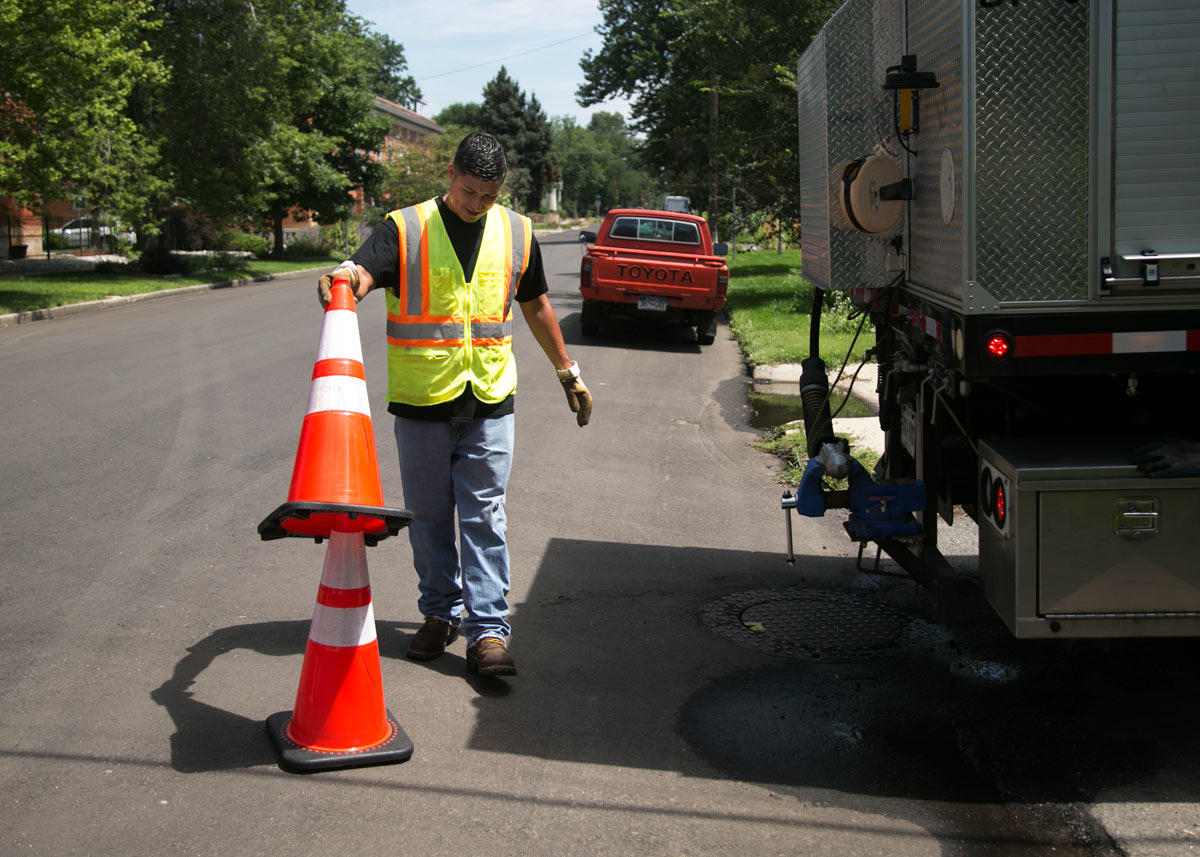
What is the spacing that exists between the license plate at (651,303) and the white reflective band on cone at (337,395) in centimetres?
1332

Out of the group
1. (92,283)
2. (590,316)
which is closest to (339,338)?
(590,316)

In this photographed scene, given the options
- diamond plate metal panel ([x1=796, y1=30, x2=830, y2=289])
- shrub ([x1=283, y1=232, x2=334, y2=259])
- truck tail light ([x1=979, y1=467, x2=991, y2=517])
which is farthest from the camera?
shrub ([x1=283, y1=232, x2=334, y2=259])

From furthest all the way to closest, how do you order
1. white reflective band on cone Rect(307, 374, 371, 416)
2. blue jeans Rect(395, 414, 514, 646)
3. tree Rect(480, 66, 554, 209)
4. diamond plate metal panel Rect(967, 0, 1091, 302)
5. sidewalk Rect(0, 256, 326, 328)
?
tree Rect(480, 66, 554, 209)
sidewalk Rect(0, 256, 326, 328)
blue jeans Rect(395, 414, 514, 646)
white reflective band on cone Rect(307, 374, 371, 416)
diamond plate metal panel Rect(967, 0, 1091, 302)

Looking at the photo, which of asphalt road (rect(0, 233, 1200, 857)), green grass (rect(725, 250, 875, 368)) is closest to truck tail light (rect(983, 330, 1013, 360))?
asphalt road (rect(0, 233, 1200, 857))

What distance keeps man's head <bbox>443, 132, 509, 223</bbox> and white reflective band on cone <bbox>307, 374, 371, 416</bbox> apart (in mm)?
936

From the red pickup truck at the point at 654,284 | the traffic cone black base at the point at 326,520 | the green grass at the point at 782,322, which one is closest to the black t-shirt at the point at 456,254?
the traffic cone black base at the point at 326,520

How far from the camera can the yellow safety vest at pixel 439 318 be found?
4652 mm

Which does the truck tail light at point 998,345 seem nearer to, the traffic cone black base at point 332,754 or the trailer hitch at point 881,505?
the trailer hitch at point 881,505

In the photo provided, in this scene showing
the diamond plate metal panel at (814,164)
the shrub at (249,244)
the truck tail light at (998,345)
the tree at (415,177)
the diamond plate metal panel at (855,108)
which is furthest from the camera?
the tree at (415,177)

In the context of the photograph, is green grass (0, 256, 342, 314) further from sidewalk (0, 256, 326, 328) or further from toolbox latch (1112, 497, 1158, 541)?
toolbox latch (1112, 497, 1158, 541)

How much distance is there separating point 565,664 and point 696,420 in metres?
6.52

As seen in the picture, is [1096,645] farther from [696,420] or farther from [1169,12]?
[696,420]

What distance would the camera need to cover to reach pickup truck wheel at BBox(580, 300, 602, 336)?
58.0 ft

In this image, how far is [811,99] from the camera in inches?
247
